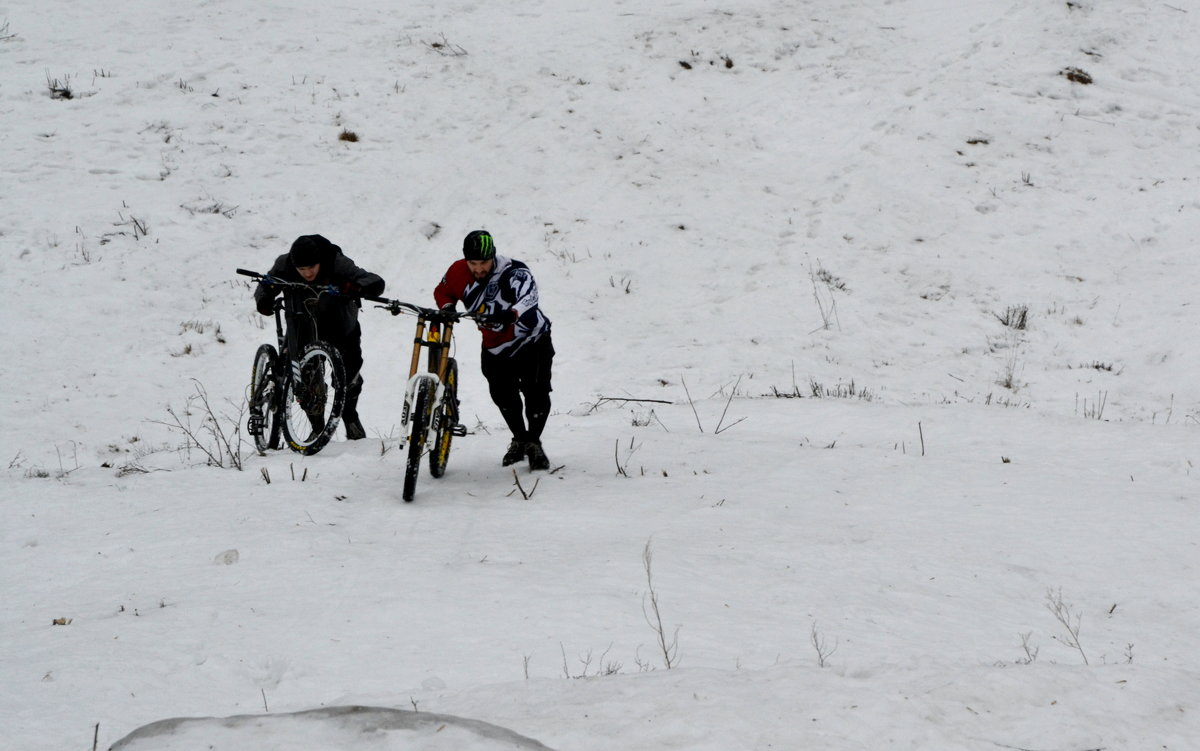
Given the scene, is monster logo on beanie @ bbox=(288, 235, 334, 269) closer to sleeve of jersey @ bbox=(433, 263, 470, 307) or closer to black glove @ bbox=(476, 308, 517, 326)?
sleeve of jersey @ bbox=(433, 263, 470, 307)

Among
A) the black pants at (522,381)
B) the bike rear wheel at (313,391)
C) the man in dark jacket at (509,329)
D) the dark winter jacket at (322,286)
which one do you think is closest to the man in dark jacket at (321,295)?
the dark winter jacket at (322,286)

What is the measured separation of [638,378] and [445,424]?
452 centimetres

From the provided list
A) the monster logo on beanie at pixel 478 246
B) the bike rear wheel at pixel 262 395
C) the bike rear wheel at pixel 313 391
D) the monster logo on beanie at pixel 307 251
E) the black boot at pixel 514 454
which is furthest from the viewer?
the bike rear wheel at pixel 262 395

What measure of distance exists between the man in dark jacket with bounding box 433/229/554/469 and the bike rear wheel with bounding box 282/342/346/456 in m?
1.46

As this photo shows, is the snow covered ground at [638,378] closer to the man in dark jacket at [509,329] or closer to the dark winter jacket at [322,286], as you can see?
the man in dark jacket at [509,329]

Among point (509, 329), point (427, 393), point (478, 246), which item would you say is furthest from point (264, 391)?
point (478, 246)

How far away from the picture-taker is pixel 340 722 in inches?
111

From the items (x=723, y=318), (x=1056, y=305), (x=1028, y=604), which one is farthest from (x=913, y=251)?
(x=1028, y=604)

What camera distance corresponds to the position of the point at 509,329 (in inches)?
267

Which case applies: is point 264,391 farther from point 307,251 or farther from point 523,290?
point 523,290

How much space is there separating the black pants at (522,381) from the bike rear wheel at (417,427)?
0.75m

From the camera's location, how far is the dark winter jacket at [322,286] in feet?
24.7

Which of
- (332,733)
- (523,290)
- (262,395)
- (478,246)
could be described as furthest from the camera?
(262,395)

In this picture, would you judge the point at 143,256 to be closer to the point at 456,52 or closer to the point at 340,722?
the point at 456,52
